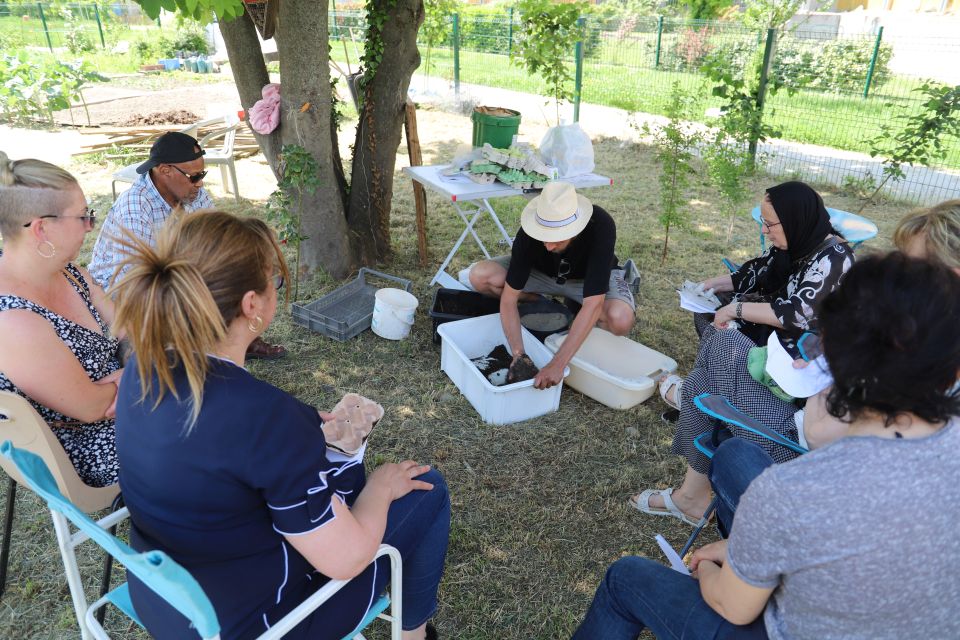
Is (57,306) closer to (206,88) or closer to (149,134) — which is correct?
(149,134)

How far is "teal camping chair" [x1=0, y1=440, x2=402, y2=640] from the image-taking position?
3.36ft

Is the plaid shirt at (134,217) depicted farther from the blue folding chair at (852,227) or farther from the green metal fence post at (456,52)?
the green metal fence post at (456,52)

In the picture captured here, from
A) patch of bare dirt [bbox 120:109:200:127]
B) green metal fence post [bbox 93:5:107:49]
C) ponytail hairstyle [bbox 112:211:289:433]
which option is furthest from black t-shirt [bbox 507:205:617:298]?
green metal fence post [bbox 93:5:107:49]

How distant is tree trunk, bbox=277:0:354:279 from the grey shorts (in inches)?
60.8

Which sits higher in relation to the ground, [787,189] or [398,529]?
[787,189]

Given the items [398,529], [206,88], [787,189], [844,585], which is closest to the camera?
[844,585]

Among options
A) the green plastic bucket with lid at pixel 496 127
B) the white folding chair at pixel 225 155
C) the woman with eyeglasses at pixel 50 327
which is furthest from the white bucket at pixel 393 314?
the white folding chair at pixel 225 155

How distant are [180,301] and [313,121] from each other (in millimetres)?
3352

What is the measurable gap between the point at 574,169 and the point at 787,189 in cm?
197

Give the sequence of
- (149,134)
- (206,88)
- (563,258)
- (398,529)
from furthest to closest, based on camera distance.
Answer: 1. (206,88)
2. (149,134)
3. (563,258)
4. (398,529)

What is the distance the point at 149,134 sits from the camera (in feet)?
27.0

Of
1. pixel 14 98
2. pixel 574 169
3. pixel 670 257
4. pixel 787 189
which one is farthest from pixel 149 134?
pixel 787 189

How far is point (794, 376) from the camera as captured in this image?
80.7 inches

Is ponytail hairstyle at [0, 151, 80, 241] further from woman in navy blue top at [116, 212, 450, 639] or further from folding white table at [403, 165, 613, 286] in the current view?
folding white table at [403, 165, 613, 286]
